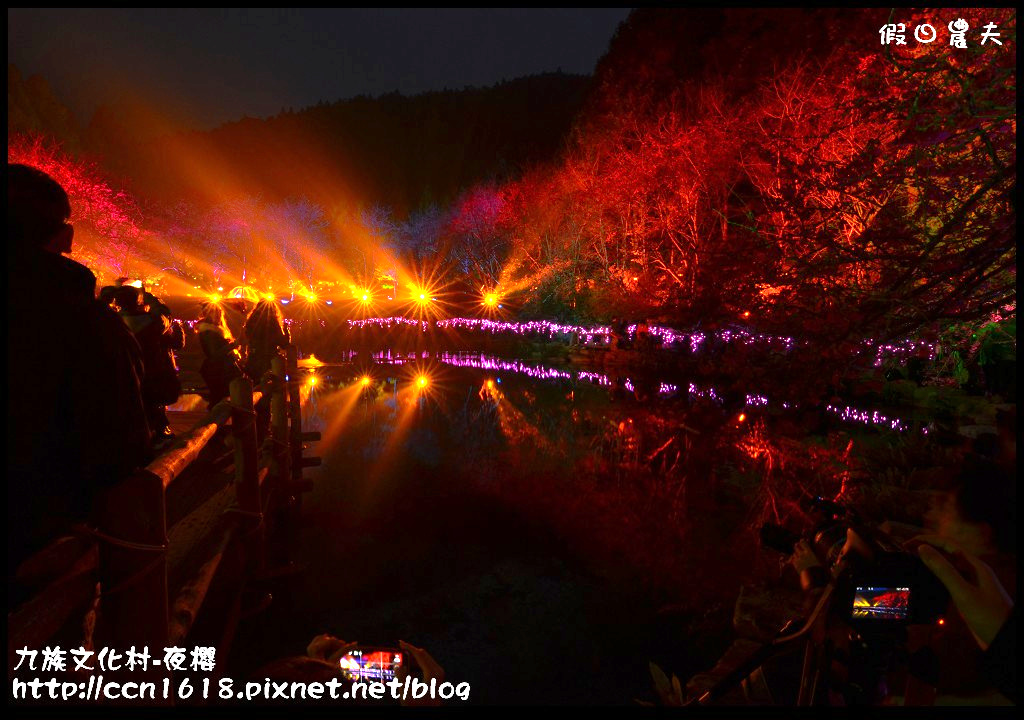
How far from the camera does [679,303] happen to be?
21000 millimetres

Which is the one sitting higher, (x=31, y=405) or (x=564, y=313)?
(x=31, y=405)

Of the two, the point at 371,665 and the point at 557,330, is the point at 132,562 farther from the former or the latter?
the point at 557,330

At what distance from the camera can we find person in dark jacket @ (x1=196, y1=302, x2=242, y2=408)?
281 inches

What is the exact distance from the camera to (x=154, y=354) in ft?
17.3

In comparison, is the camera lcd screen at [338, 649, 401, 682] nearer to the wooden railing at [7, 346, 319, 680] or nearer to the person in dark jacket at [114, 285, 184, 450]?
the wooden railing at [7, 346, 319, 680]

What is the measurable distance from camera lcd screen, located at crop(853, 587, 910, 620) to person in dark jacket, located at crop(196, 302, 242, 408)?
274 inches

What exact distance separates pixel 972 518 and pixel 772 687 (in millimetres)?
2487

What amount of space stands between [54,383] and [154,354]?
12.1 feet

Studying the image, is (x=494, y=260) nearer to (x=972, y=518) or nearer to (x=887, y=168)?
(x=887, y=168)

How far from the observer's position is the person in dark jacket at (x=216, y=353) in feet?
23.4

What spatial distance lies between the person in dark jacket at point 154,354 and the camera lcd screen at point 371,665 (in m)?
2.90

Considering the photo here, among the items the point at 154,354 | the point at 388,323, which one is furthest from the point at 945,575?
the point at 388,323

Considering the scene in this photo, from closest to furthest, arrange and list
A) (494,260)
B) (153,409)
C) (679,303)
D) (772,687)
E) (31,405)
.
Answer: (31,405) → (772,687) → (153,409) → (679,303) → (494,260)

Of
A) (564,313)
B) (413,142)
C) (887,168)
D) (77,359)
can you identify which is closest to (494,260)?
(564,313)
